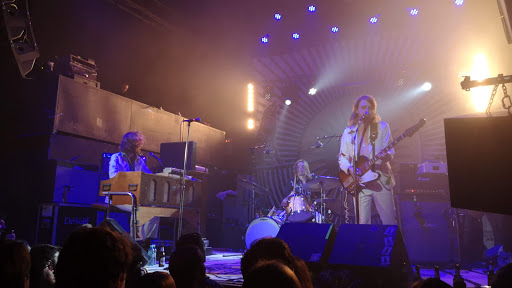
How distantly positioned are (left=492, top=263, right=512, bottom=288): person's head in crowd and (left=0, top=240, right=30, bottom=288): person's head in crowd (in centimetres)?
242

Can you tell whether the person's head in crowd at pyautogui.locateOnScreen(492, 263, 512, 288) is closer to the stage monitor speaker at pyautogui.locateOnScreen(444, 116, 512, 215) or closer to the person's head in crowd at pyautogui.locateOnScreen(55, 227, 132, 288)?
the stage monitor speaker at pyautogui.locateOnScreen(444, 116, 512, 215)

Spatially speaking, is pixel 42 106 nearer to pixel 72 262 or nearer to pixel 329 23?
pixel 329 23

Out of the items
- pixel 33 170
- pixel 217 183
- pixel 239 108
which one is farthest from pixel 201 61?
pixel 33 170

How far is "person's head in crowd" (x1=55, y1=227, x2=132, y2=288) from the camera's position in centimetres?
138

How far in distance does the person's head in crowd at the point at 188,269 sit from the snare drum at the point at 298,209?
16.7 feet

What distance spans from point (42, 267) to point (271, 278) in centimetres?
223

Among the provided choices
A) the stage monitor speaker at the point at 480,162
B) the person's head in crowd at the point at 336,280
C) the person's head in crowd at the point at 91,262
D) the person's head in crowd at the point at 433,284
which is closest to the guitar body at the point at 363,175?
the person's head in crowd at the point at 336,280

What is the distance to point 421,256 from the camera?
7.01 metres

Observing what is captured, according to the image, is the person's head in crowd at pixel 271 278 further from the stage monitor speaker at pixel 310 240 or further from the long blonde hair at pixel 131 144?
the long blonde hair at pixel 131 144

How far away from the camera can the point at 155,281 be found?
203cm

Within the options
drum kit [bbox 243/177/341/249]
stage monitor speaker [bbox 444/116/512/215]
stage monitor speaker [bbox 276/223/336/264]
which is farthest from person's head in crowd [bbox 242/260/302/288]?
drum kit [bbox 243/177/341/249]

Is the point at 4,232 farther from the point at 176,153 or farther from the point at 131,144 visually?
the point at 176,153

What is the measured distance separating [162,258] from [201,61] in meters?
7.50

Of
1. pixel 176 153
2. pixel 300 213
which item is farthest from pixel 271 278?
pixel 176 153
